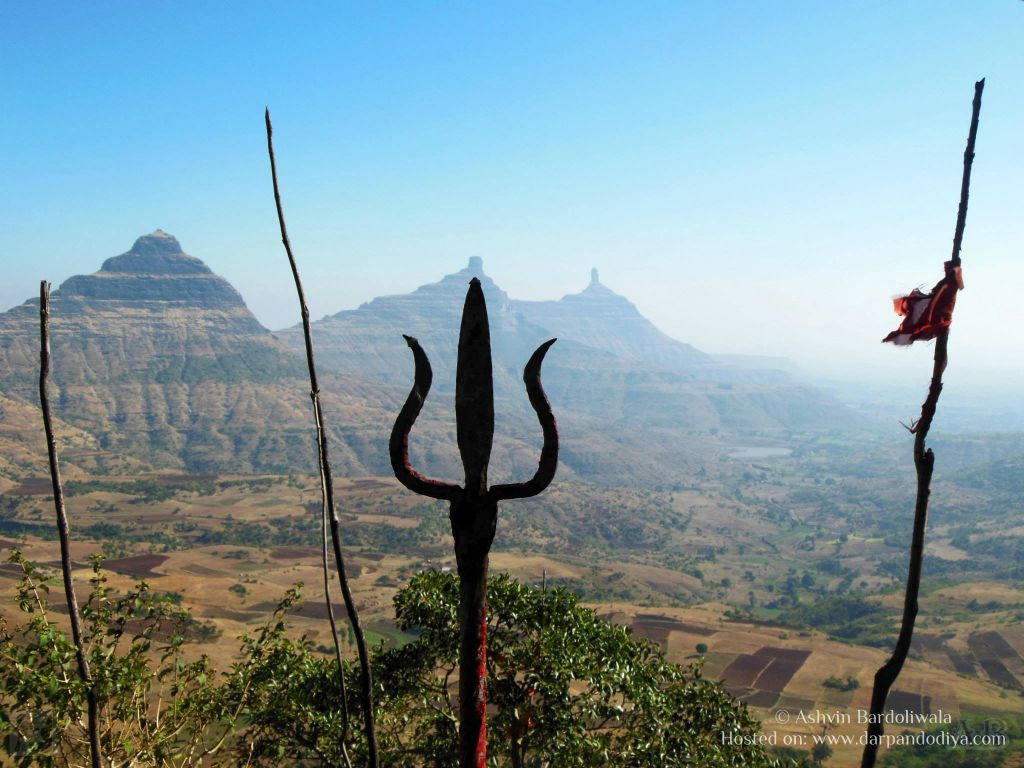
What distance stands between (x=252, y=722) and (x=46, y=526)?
4791 inches

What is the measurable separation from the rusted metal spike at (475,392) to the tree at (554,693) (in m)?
7.05

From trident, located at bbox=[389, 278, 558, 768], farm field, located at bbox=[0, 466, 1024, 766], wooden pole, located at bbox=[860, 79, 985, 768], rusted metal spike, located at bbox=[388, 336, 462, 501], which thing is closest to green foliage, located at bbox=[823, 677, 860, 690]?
farm field, located at bbox=[0, 466, 1024, 766]

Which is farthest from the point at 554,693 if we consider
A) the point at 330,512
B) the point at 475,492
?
the point at 475,492

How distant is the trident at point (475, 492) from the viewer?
301 centimetres

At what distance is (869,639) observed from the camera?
276 ft

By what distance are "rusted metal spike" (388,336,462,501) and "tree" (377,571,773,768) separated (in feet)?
22.5

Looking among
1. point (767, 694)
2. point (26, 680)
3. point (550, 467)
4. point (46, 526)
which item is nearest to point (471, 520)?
point (550, 467)

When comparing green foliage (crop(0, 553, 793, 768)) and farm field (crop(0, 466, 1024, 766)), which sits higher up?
green foliage (crop(0, 553, 793, 768))

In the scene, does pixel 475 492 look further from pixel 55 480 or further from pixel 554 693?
pixel 554 693

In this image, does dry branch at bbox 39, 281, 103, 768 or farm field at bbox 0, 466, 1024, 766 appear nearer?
dry branch at bbox 39, 281, 103, 768

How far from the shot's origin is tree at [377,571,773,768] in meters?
9.63

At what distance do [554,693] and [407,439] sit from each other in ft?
25.2

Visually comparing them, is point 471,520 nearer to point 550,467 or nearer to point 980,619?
point 550,467

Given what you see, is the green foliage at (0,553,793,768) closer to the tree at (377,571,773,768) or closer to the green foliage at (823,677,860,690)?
the tree at (377,571,773,768)
